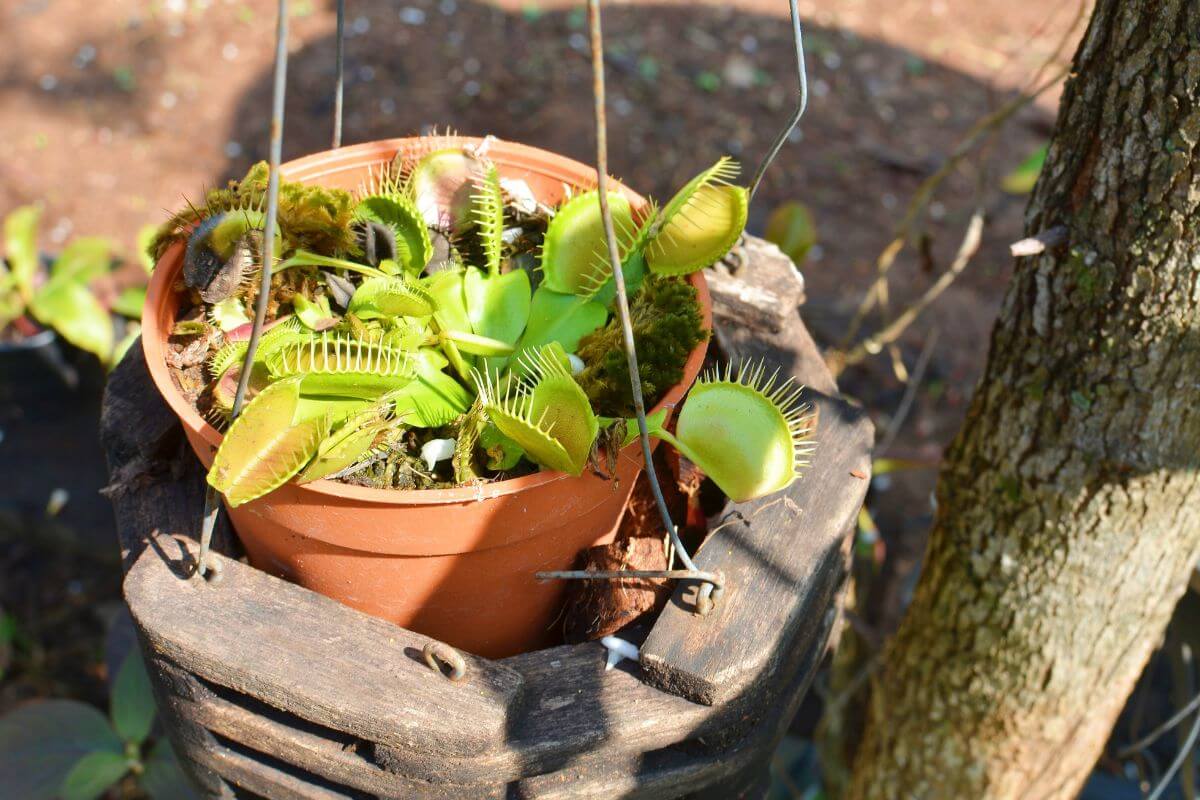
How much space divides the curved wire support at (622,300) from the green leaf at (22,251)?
1.95 m

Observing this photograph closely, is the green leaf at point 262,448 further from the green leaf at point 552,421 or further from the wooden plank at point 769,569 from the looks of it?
the wooden plank at point 769,569

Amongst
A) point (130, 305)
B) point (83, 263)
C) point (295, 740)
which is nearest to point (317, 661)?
point (295, 740)

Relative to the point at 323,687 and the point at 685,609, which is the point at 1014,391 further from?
the point at 323,687

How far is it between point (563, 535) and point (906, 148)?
8.14 feet

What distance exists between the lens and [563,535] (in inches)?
38.4

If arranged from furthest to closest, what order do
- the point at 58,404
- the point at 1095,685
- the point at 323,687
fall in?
the point at 58,404
the point at 1095,685
the point at 323,687

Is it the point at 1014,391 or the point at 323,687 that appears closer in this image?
the point at 323,687

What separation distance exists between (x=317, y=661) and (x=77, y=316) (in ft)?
5.30

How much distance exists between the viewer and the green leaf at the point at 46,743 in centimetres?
168

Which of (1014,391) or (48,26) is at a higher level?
(1014,391)

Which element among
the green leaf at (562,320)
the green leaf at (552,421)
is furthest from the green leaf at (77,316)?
the green leaf at (552,421)

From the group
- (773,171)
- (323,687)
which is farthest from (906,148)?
(323,687)

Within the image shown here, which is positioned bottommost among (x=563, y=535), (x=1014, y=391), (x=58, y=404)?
(x=58, y=404)

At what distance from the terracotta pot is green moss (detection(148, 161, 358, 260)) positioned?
0.13 ft
